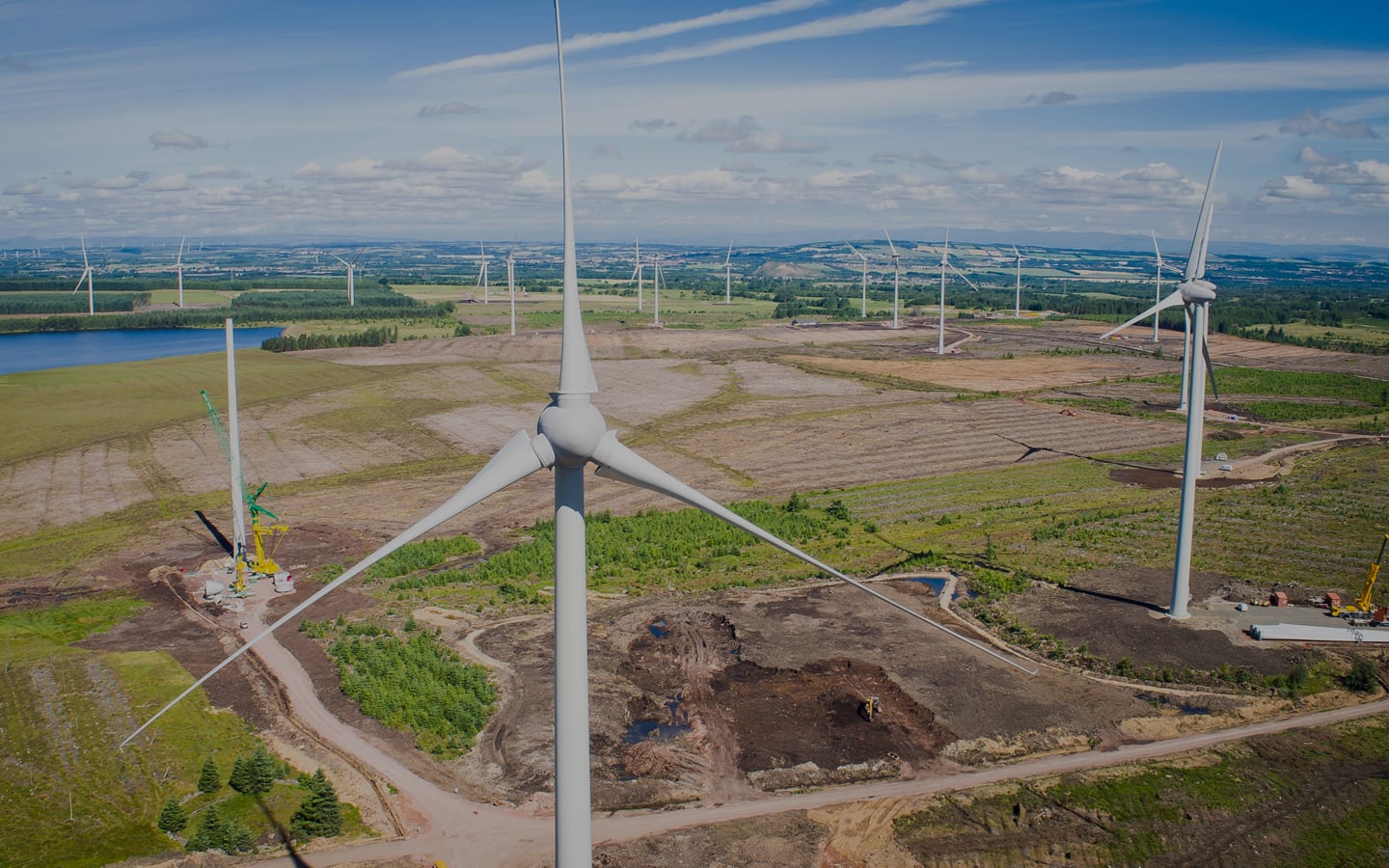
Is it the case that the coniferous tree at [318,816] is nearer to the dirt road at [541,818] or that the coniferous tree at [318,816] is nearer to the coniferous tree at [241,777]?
the dirt road at [541,818]

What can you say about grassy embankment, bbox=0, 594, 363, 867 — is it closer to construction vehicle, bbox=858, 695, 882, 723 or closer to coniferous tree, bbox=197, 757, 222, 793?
coniferous tree, bbox=197, 757, 222, 793

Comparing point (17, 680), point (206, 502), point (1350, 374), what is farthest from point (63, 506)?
point (1350, 374)

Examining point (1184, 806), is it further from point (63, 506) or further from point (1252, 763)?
point (63, 506)

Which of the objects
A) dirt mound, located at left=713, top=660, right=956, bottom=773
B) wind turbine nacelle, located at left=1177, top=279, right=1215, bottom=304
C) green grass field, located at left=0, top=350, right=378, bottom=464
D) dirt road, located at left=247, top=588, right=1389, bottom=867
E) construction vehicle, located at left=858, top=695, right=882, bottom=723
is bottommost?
dirt road, located at left=247, top=588, right=1389, bottom=867

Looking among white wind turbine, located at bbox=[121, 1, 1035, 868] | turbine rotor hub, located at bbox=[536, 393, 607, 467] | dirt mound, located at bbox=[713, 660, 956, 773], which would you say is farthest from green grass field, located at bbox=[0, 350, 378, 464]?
turbine rotor hub, located at bbox=[536, 393, 607, 467]

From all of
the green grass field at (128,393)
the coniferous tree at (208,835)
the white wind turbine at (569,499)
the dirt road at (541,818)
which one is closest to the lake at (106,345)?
the green grass field at (128,393)

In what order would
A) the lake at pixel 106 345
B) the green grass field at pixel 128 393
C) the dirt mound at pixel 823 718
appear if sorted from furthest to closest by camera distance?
1. the lake at pixel 106 345
2. the green grass field at pixel 128 393
3. the dirt mound at pixel 823 718
